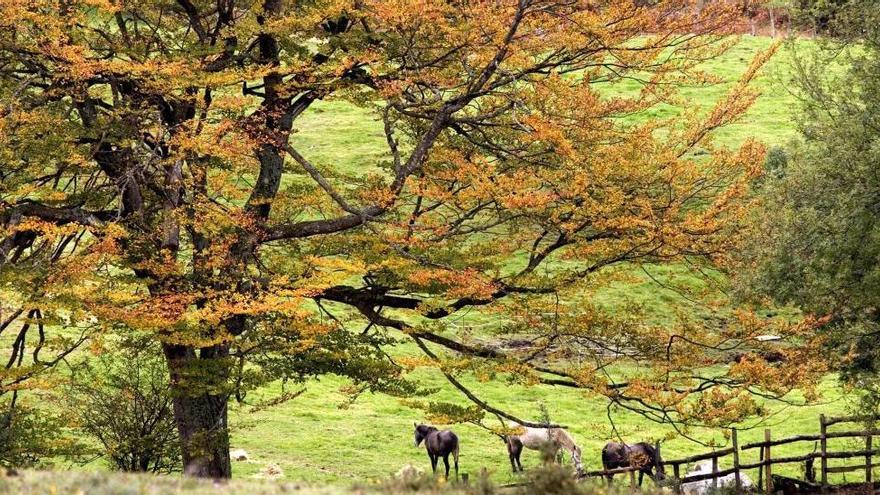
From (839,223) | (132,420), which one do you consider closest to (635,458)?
(839,223)

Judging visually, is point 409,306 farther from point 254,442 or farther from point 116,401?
point 254,442

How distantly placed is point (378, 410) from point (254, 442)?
5227 mm

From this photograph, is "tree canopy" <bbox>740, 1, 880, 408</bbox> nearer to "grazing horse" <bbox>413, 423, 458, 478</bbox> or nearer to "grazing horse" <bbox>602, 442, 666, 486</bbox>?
"grazing horse" <bbox>602, 442, 666, 486</bbox>

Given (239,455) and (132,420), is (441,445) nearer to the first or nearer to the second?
(239,455)

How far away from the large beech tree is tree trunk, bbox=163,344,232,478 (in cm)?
4

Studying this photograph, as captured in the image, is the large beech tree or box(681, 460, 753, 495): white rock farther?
box(681, 460, 753, 495): white rock

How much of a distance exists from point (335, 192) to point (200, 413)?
13.6 feet

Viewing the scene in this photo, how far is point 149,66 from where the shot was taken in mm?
13148

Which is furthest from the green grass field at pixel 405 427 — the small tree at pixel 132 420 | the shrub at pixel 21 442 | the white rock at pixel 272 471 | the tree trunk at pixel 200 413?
the shrub at pixel 21 442

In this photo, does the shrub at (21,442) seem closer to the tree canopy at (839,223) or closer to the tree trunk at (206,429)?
the tree trunk at (206,429)

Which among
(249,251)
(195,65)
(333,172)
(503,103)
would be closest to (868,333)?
(503,103)

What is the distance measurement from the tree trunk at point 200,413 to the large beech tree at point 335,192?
4 centimetres

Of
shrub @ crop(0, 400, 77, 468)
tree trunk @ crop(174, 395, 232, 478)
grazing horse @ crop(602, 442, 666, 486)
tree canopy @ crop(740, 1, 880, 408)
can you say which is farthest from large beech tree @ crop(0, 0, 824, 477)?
grazing horse @ crop(602, 442, 666, 486)

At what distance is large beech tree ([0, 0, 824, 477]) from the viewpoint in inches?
543
